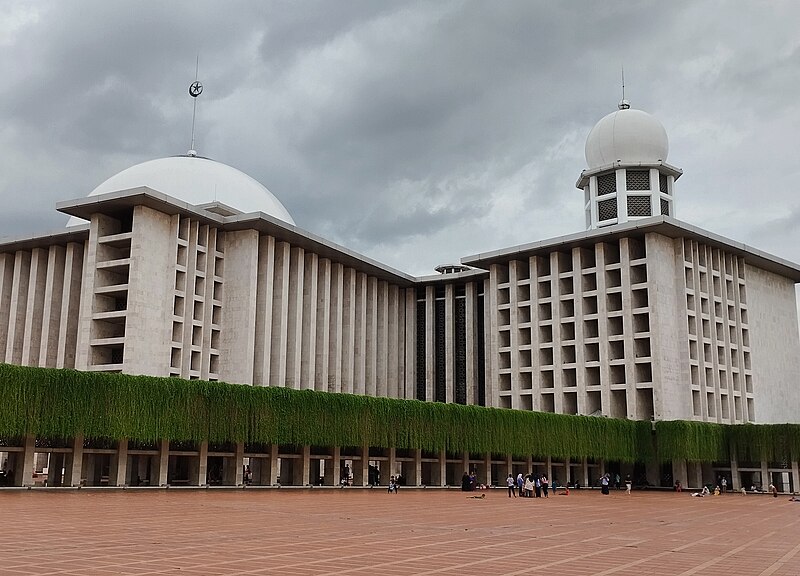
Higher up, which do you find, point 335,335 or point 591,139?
point 591,139

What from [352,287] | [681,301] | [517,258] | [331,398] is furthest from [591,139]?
[331,398]

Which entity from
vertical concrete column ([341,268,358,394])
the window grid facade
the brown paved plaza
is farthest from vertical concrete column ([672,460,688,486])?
the brown paved plaza

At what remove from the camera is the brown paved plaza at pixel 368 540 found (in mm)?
11461

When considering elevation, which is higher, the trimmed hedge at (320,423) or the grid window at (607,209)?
the grid window at (607,209)

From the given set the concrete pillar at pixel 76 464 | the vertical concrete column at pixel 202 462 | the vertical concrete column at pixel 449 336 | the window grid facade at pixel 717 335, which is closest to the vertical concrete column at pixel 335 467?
the vertical concrete column at pixel 202 462

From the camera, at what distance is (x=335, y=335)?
5578cm

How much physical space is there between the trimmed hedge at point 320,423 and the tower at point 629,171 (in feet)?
57.7

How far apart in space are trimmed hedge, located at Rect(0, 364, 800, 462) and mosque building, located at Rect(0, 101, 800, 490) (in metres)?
2.61

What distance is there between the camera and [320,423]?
1533 inches

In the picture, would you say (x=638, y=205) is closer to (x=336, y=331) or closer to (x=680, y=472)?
(x=680, y=472)

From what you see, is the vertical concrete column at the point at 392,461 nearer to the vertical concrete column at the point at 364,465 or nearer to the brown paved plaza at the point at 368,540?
the vertical concrete column at the point at 364,465

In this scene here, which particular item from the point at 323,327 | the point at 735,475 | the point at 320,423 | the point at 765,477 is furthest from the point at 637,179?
the point at 320,423

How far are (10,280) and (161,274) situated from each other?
14.1 meters

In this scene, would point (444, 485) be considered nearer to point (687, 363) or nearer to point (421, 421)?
point (421, 421)
